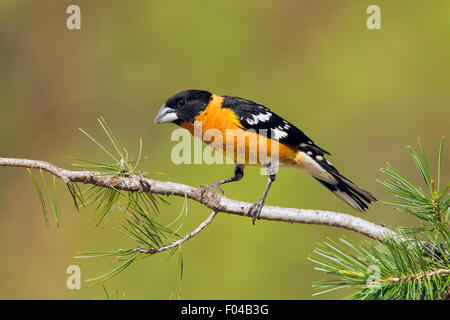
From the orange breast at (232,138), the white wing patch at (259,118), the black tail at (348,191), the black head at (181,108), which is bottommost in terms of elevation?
the black tail at (348,191)

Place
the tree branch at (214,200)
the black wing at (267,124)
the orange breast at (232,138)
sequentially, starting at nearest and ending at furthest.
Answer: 1. the tree branch at (214,200)
2. the orange breast at (232,138)
3. the black wing at (267,124)

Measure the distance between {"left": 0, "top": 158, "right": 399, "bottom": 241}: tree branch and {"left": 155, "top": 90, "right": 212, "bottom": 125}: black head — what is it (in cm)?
117

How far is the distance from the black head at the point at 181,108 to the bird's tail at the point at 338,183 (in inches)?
36.6

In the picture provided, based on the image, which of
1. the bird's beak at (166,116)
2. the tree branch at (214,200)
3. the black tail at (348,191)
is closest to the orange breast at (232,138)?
the bird's beak at (166,116)

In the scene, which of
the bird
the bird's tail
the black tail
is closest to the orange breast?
the bird

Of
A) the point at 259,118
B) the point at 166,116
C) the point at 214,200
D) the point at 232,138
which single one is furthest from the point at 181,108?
the point at 214,200

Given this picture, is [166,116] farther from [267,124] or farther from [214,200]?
[214,200]

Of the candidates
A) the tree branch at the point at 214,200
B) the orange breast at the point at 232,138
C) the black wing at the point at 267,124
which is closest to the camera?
the tree branch at the point at 214,200

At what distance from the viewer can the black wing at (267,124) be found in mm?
3510

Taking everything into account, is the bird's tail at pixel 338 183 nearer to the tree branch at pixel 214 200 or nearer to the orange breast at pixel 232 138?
the orange breast at pixel 232 138

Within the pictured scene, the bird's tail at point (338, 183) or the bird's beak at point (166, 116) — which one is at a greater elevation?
the bird's beak at point (166, 116)

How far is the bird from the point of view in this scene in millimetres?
3381
